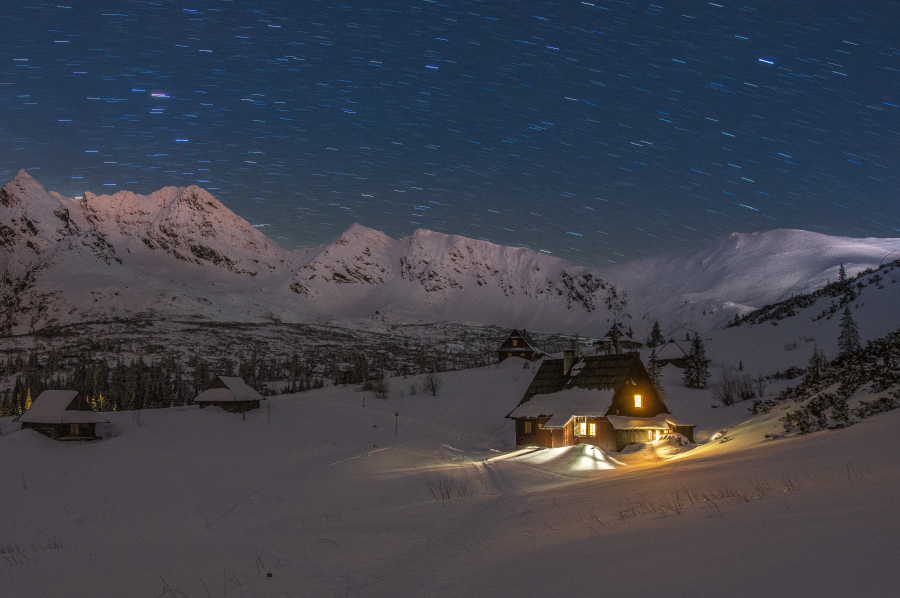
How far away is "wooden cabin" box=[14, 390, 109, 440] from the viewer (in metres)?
42.4

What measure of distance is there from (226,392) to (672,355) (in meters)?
50.3

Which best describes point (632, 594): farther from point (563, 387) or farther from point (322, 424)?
point (322, 424)

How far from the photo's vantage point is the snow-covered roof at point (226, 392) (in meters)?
53.1

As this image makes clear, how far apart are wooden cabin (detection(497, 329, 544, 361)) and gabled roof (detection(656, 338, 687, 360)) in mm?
26618

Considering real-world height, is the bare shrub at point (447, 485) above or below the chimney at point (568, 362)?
below

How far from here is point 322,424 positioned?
53.1 m

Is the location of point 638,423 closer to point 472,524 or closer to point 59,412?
point 472,524

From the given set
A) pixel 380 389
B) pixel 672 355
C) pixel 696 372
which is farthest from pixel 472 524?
pixel 672 355

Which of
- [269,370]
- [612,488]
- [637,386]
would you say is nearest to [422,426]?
[637,386]

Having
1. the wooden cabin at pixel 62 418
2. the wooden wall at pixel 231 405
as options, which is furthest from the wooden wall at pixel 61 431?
the wooden wall at pixel 231 405

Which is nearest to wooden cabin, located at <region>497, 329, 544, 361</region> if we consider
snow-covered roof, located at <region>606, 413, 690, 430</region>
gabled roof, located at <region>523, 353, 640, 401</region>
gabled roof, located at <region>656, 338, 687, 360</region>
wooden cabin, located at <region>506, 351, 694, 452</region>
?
gabled roof, located at <region>656, 338, 687, 360</region>

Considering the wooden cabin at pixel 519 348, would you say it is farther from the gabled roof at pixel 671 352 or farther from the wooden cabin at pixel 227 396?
the wooden cabin at pixel 227 396

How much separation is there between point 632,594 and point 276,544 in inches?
383

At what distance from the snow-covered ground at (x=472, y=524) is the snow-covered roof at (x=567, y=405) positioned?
4359 millimetres
